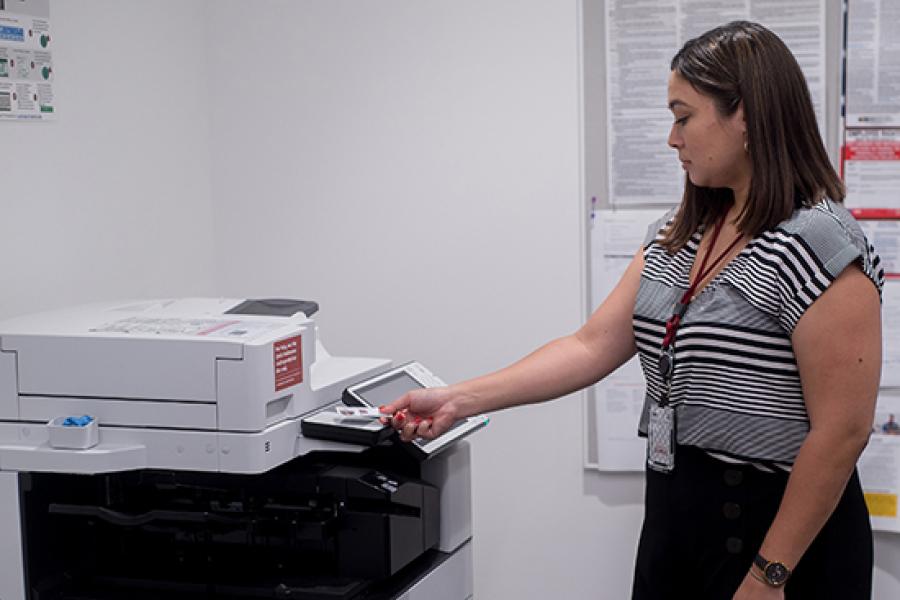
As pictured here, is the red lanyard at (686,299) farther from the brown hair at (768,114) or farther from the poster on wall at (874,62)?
the poster on wall at (874,62)

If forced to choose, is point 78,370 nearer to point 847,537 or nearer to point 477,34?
point 847,537

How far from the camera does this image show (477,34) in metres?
2.73

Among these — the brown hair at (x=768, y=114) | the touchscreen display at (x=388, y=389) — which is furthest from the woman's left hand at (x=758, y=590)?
the touchscreen display at (x=388, y=389)

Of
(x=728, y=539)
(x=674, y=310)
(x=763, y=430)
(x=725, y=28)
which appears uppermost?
(x=725, y=28)

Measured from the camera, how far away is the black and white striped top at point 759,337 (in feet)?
5.02

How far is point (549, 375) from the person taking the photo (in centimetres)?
192

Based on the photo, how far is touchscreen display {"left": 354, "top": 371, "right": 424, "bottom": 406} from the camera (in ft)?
6.07

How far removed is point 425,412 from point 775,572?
2.08 ft

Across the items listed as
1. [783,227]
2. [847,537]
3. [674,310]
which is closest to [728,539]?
[847,537]

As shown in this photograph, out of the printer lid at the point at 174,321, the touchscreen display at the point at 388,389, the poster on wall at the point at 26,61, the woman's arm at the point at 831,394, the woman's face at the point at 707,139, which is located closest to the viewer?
the woman's arm at the point at 831,394

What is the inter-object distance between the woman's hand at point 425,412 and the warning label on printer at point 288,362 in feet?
0.51

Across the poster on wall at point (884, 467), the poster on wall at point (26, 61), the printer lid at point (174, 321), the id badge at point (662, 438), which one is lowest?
the poster on wall at point (884, 467)

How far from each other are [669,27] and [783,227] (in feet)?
3.86

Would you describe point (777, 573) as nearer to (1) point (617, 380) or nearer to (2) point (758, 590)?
(2) point (758, 590)
